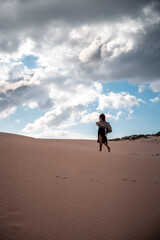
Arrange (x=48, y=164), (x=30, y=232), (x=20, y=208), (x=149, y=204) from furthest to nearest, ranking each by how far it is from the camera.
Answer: (x=48, y=164)
(x=149, y=204)
(x=20, y=208)
(x=30, y=232)

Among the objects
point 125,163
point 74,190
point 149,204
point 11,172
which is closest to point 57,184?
point 74,190

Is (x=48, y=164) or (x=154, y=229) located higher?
(x=48, y=164)

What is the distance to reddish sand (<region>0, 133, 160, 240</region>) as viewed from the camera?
2.65m

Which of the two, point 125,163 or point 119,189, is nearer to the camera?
point 119,189

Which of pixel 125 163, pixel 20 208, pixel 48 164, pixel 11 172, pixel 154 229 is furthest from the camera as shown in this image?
pixel 125 163

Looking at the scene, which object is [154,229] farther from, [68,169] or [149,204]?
[68,169]

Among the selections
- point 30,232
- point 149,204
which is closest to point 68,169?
point 149,204

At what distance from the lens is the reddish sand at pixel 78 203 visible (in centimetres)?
265

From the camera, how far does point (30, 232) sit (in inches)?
100

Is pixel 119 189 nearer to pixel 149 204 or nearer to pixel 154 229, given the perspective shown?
pixel 149 204

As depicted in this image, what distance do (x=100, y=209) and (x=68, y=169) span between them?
2.63m

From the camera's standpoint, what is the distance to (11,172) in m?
5.25

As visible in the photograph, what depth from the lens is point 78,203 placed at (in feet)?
11.4

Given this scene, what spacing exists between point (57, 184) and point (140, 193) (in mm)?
1809
